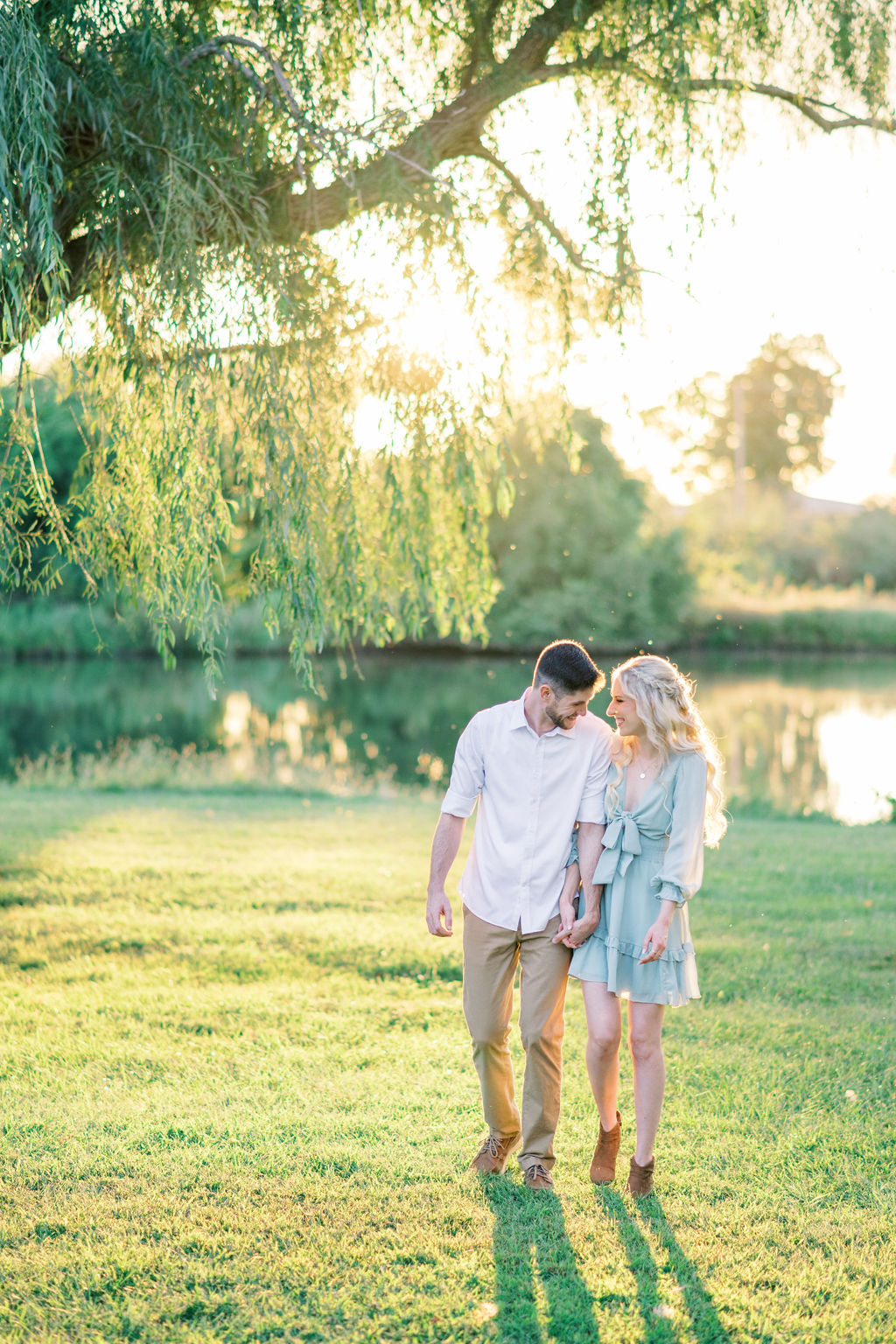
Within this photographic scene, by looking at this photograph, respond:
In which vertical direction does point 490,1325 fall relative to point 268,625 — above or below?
below

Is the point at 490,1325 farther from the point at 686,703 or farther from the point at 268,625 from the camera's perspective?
the point at 268,625

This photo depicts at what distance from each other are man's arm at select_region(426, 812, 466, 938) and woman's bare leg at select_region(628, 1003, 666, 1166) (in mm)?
709

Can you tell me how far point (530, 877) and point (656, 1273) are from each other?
125 cm

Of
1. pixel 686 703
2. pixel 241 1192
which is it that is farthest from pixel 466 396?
pixel 241 1192

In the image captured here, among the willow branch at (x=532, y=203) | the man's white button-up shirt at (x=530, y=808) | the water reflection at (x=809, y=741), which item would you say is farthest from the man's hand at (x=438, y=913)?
the water reflection at (x=809, y=741)

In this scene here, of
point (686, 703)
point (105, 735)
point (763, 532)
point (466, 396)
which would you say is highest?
point (763, 532)

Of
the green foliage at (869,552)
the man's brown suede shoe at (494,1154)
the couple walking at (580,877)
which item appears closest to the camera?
the couple walking at (580,877)

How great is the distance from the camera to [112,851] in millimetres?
9898

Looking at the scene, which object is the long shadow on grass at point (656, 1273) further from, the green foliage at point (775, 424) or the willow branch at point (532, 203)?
the green foliage at point (775, 424)

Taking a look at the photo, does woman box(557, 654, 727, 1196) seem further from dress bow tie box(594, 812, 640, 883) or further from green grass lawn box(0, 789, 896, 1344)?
green grass lawn box(0, 789, 896, 1344)

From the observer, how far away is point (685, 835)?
12.6 feet

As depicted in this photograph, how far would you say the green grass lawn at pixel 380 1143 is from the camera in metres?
3.29

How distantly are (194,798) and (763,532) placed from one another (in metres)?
45.5

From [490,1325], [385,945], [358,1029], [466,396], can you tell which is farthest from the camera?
[385,945]
